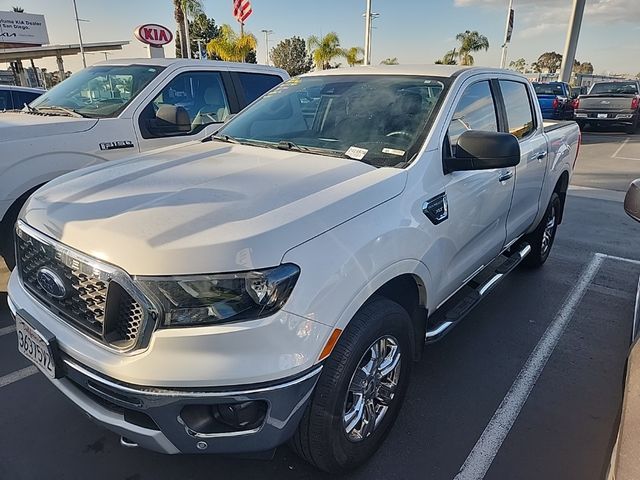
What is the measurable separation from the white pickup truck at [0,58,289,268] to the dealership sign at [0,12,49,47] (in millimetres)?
51211

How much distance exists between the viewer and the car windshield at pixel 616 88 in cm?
1742

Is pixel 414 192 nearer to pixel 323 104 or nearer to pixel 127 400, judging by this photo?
pixel 323 104

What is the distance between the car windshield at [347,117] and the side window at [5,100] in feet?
21.9

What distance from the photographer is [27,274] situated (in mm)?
2191

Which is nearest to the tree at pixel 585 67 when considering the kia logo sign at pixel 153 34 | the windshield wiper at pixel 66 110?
the kia logo sign at pixel 153 34

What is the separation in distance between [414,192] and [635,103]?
18384 mm

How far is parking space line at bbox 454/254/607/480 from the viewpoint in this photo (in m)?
2.36

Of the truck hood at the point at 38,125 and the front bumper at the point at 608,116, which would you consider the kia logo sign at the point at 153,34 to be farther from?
the front bumper at the point at 608,116

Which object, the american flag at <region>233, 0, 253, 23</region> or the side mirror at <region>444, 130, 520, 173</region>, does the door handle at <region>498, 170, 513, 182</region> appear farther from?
the american flag at <region>233, 0, 253, 23</region>

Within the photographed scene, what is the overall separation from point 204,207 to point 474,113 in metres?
2.03

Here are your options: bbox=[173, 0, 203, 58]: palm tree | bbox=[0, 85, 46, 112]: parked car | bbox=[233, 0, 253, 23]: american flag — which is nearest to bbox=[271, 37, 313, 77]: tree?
bbox=[173, 0, 203, 58]: palm tree

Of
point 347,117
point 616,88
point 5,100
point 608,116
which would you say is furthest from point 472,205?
point 616,88

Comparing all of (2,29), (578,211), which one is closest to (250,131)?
(578,211)

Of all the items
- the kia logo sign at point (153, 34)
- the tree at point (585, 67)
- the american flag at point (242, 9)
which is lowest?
the tree at point (585, 67)
